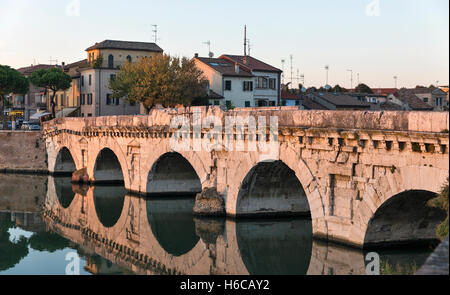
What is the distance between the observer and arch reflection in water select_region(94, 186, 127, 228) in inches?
1267

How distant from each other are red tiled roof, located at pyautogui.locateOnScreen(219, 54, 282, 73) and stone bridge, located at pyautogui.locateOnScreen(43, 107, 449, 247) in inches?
909

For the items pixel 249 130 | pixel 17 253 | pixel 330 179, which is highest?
pixel 249 130

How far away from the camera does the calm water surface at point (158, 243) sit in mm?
20875

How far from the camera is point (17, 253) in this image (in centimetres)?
2527

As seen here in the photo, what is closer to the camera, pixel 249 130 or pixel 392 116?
pixel 392 116

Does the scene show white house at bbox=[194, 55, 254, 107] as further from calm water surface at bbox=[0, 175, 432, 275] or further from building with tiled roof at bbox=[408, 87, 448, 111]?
building with tiled roof at bbox=[408, 87, 448, 111]

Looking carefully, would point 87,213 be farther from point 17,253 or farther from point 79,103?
point 79,103

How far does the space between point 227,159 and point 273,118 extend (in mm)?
4391

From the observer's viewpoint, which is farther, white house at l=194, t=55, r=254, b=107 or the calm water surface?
white house at l=194, t=55, r=254, b=107

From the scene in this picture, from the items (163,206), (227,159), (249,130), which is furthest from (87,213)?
(249,130)
